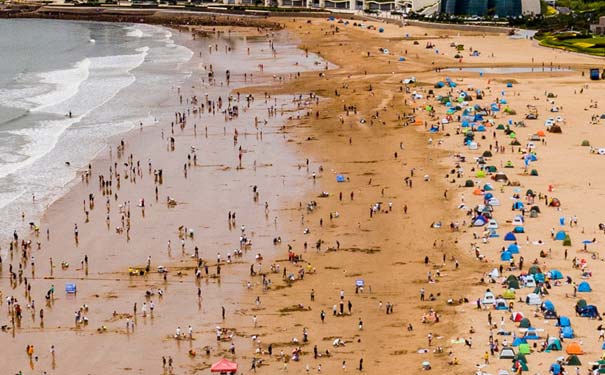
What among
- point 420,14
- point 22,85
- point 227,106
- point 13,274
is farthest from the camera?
point 420,14

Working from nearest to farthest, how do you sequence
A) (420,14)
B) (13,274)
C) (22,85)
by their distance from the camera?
(13,274) → (22,85) → (420,14)

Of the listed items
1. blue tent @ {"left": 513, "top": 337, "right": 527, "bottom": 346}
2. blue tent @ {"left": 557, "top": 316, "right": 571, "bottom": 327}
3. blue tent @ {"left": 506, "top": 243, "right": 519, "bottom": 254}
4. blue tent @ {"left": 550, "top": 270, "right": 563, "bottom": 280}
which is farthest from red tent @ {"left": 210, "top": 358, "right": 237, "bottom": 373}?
blue tent @ {"left": 506, "top": 243, "right": 519, "bottom": 254}

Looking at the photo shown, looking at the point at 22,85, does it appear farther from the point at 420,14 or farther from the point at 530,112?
the point at 420,14

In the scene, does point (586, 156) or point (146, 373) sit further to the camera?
point (586, 156)

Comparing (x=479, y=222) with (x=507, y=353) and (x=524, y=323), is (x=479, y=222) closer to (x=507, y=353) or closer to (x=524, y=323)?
(x=524, y=323)

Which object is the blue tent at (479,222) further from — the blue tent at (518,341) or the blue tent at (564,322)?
the blue tent at (518,341)

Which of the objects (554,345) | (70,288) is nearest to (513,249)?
(554,345)

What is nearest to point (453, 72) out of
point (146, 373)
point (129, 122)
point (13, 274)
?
point (129, 122)
